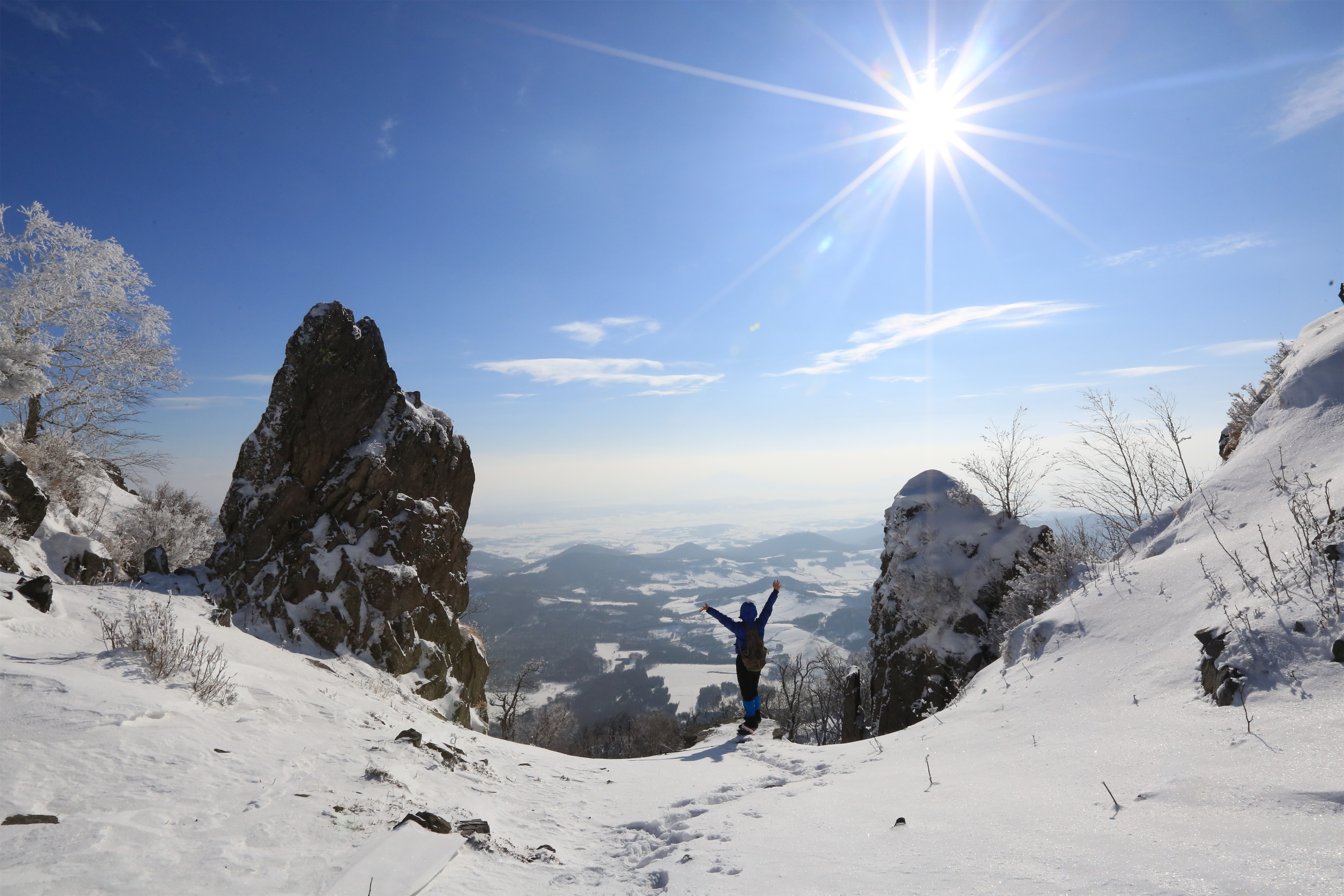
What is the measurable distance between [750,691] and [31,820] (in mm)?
9258

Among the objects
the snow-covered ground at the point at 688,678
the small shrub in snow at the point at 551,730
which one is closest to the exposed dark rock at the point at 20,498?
the small shrub in snow at the point at 551,730

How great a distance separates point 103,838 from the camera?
2.70 metres

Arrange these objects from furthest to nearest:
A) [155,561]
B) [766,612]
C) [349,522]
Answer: [349,522] < [155,561] < [766,612]

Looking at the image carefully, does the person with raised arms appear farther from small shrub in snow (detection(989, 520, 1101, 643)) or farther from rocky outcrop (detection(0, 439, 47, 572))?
rocky outcrop (detection(0, 439, 47, 572))

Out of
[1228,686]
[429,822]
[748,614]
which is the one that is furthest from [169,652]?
[1228,686]

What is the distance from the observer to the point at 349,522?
1554 centimetres

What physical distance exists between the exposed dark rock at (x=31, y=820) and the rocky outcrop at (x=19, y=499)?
1084 centimetres

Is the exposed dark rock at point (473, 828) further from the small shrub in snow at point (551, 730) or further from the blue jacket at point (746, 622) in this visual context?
the small shrub in snow at point (551, 730)

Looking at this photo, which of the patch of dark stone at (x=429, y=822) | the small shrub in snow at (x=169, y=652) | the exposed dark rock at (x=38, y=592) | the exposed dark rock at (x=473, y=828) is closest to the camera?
the patch of dark stone at (x=429, y=822)

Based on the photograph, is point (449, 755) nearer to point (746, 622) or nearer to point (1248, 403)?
point (746, 622)

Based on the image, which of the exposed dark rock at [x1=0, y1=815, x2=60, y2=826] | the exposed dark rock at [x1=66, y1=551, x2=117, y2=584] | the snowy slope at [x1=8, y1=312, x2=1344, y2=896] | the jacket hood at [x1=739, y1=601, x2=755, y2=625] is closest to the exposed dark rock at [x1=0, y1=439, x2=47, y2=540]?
the exposed dark rock at [x1=66, y1=551, x2=117, y2=584]

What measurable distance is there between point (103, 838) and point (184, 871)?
451 millimetres

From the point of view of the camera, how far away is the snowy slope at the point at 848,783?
2.51 m

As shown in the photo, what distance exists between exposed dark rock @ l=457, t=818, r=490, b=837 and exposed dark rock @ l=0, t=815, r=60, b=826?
2089mm
